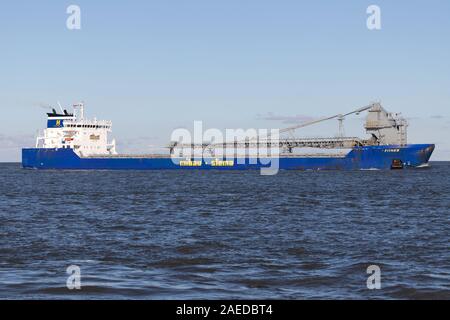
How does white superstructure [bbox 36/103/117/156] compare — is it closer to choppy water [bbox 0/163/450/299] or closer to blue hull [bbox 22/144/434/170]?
blue hull [bbox 22/144/434/170]

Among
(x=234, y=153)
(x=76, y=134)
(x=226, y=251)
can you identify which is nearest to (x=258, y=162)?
(x=234, y=153)

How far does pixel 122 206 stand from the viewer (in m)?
35.6

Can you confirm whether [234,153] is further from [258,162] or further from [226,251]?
[226,251]

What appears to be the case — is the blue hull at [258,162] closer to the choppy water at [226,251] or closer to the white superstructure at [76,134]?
the white superstructure at [76,134]

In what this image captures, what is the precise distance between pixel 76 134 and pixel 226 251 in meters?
93.9

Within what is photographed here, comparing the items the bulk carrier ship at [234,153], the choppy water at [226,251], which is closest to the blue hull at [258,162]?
the bulk carrier ship at [234,153]

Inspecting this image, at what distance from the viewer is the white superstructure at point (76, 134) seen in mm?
107688

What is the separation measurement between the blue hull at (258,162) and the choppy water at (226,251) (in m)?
59.6
